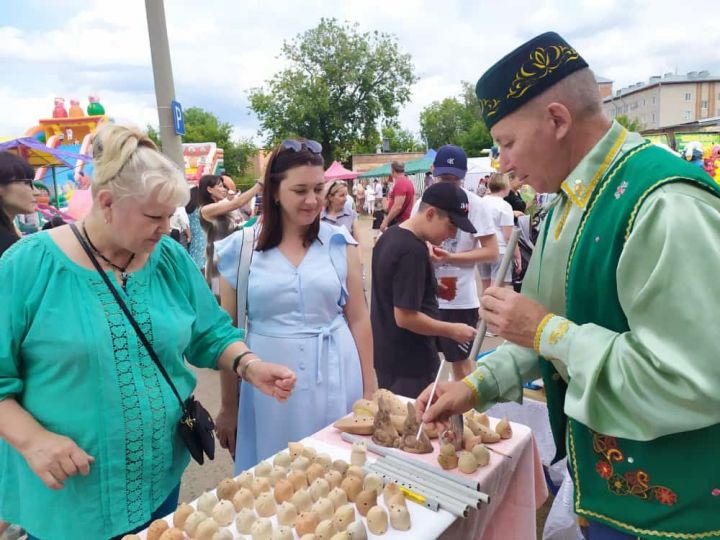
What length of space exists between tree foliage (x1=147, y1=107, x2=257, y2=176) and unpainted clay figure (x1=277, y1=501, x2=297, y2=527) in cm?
4685

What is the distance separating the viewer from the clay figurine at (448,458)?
1731 millimetres

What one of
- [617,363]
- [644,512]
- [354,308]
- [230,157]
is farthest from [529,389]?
[230,157]

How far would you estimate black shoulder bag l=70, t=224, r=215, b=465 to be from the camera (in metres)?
1.57

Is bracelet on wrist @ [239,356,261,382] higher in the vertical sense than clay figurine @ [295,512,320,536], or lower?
higher

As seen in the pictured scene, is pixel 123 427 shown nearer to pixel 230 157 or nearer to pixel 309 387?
pixel 309 387

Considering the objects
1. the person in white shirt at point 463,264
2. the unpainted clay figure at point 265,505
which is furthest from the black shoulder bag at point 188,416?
the person in white shirt at point 463,264

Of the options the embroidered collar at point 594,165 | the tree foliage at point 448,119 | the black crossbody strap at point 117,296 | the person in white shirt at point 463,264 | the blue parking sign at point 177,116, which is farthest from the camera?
the tree foliage at point 448,119

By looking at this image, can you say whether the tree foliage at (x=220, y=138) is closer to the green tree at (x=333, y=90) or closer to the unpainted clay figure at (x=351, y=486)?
the green tree at (x=333, y=90)

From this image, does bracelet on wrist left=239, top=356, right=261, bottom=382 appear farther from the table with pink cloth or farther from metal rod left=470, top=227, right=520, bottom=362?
metal rod left=470, top=227, right=520, bottom=362

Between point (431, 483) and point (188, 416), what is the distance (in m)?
0.81

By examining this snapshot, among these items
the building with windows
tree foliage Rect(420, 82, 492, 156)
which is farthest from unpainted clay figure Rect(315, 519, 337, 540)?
the building with windows

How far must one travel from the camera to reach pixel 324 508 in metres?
1.46

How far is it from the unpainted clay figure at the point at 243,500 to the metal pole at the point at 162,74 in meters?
4.20

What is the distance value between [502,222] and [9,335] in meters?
4.26
